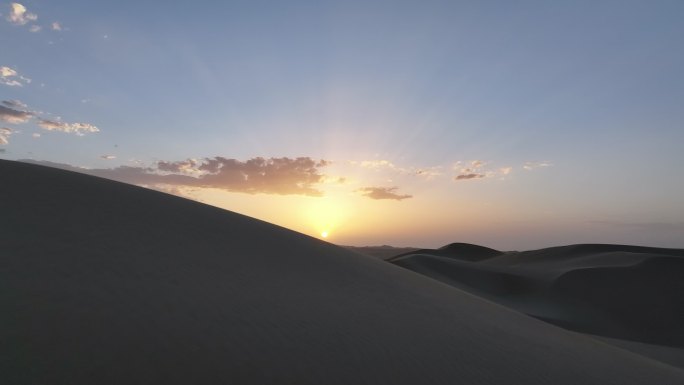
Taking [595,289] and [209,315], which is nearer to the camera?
[209,315]

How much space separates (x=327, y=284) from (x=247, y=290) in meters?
0.91

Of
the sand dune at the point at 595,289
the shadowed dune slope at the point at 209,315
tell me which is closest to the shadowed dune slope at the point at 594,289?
the sand dune at the point at 595,289

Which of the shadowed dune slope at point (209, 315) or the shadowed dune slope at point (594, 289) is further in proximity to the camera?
the shadowed dune slope at point (594, 289)

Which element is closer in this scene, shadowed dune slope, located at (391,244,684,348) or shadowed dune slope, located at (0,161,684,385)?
shadowed dune slope, located at (0,161,684,385)

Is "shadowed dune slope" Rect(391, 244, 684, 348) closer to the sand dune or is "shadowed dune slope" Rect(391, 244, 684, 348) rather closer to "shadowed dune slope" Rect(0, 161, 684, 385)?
the sand dune

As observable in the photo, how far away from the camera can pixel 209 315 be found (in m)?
2.24

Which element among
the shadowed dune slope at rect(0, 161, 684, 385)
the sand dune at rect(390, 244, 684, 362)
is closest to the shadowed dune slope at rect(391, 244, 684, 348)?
the sand dune at rect(390, 244, 684, 362)

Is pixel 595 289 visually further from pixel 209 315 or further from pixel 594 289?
pixel 209 315

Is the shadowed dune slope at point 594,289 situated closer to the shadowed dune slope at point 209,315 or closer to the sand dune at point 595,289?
the sand dune at point 595,289

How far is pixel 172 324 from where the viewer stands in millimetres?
2059

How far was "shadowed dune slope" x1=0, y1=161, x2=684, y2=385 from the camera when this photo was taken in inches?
70.6

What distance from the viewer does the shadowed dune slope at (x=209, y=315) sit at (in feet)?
5.88

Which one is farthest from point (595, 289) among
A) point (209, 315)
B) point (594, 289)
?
point (209, 315)

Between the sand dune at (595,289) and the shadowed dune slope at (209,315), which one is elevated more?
the shadowed dune slope at (209,315)
